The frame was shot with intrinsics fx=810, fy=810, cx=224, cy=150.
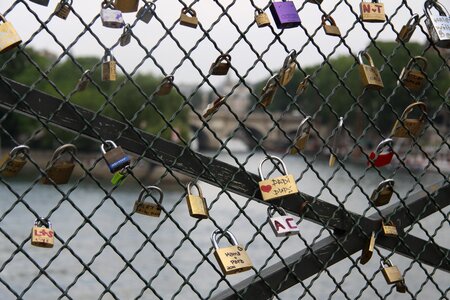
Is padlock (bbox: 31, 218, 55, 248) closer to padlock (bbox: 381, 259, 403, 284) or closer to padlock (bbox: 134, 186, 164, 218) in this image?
padlock (bbox: 134, 186, 164, 218)

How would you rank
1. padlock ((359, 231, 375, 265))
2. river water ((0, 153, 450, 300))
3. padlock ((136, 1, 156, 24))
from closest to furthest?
padlock ((136, 1, 156, 24)) → padlock ((359, 231, 375, 265)) → river water ((0, 153, 450, 300))

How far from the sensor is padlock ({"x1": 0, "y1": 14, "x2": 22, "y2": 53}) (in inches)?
66.1

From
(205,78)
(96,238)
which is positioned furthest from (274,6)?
(96,238)

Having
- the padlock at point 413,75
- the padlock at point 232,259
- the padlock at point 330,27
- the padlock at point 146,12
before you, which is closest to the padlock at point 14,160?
the padlock at point 146,12

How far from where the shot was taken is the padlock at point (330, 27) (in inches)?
86.7

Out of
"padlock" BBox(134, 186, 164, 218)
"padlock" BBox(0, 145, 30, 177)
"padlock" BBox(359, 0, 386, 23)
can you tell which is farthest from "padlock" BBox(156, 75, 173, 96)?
"padlock" BBox(359, 0, 386, 23)

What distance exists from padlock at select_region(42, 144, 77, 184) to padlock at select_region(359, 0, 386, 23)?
36.8 inches

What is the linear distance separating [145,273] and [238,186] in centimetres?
1326

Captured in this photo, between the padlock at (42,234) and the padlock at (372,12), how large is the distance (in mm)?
1064

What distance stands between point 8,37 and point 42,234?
17.1 inches

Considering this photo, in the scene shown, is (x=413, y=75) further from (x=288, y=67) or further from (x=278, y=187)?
(x=278, y=187)

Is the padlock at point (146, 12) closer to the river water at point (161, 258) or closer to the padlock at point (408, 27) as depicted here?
the padlock at point (408, 27)

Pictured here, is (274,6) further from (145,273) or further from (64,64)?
(64,64)

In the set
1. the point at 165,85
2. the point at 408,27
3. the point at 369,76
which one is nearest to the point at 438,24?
the point at 408,27
